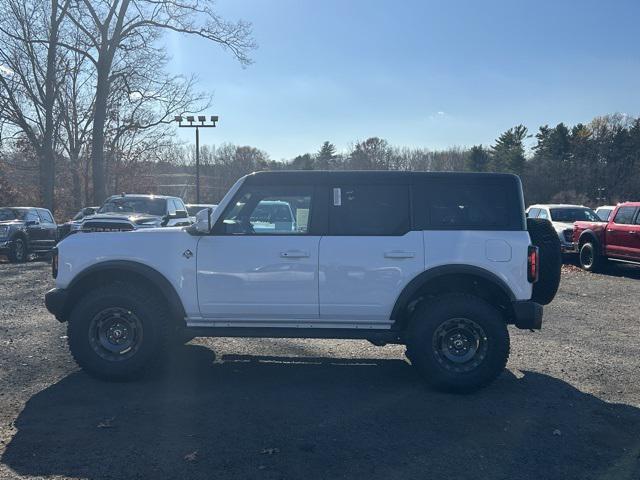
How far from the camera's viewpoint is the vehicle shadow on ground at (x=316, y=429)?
4.11 metres

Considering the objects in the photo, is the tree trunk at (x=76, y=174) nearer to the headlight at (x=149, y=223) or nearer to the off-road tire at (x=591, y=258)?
the headlight at (x=149, y=223)

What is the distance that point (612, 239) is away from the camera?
15.1 meters

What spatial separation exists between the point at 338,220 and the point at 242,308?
1265 millimetres

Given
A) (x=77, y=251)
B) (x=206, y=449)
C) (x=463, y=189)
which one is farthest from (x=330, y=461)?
(x=77, y=251)

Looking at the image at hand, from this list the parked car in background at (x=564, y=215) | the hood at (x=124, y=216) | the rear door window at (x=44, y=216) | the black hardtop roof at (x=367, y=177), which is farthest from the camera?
the rear door window at (x=44, y=216)

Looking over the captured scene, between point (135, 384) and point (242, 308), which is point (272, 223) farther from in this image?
point (135, 384)

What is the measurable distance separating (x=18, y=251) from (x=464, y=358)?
1646 centimetres

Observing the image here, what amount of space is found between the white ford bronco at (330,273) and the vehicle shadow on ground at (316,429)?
46 centimetres

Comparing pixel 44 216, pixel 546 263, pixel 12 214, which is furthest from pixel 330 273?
pixel 44 216

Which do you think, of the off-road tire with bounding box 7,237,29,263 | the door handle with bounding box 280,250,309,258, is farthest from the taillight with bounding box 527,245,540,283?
the off-road tire with bounding box 7,237,29,263

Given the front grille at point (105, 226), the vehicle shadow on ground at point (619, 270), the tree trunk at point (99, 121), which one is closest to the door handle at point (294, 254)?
the front grille at point (105, 226)

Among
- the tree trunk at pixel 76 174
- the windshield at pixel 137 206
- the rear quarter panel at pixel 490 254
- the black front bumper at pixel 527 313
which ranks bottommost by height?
the black front bumper at pixel 527 313

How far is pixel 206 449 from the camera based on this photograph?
438 cm

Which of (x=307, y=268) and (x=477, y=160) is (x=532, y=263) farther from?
(x=477, y=160)
